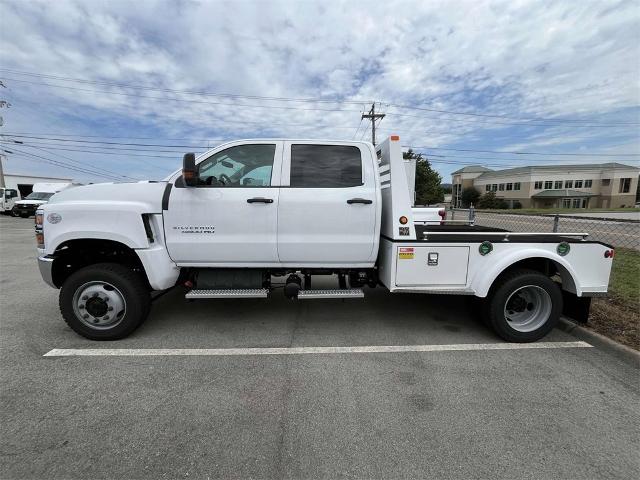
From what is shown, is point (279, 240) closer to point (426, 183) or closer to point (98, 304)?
point (98, 304)

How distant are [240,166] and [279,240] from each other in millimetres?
956

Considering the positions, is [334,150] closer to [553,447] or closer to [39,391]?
[553,447]

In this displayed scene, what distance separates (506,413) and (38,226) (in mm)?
4877

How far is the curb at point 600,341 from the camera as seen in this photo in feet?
11.3

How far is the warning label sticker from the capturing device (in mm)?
3674

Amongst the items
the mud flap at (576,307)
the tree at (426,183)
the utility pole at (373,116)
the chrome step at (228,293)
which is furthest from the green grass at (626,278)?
the tree at (426,183)

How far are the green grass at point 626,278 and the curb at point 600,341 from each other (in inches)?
50.4

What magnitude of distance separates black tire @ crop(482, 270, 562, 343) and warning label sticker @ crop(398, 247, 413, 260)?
3.47 feet

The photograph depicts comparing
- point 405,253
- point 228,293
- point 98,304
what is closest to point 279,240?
point 228,293

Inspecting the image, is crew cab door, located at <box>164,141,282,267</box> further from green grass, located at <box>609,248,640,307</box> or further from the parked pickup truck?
green grass, located at <box>609,248,640,307</box>

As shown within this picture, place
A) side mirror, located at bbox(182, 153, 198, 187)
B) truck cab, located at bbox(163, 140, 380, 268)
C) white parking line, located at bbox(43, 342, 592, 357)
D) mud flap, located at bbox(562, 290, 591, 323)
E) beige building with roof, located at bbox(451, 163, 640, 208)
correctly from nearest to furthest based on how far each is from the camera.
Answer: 1. side mirror, located at bbox(182, 153, 198, 187)
2. white parking line, located at bbox(43, 342, 592, 357)
3. truck cab, located at bbox(163, 140, 380, 268)
4. mud flap, located at bbox(562, 290, 591, 323)
5. beige building with roof, located at bbox(451, 163, 640, 208)

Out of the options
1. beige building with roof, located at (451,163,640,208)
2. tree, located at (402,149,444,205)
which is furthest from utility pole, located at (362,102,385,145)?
beige building with roof, located at (451,163,640,208)

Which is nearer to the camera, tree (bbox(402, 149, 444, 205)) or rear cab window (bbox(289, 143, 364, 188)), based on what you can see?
rear cab window (bbox(289, 143, 364, 188))

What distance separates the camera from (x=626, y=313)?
4391mm
